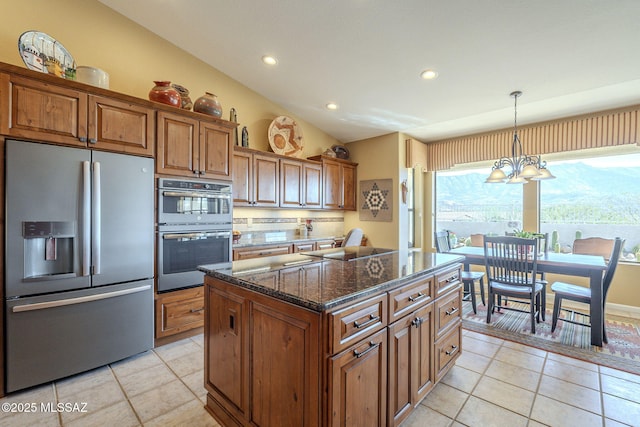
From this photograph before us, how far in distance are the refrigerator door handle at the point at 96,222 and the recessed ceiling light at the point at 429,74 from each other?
321cm

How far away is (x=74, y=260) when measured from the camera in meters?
2.17

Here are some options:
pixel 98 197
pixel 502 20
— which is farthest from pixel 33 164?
pixel 502 20

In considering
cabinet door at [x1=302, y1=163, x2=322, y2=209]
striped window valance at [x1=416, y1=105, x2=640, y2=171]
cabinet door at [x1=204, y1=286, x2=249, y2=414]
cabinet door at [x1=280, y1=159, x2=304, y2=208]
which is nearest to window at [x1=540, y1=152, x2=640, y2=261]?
striped window valance at [x1=416, y1=105, x2=640, y2=171]

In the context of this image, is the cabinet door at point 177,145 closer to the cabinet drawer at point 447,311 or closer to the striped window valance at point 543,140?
the cabinet drawer at point 447,311

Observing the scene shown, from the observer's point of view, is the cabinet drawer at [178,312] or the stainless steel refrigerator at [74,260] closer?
the stainless steel refrigerator at [74,260]

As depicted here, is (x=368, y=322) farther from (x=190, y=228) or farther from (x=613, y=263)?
(x=613, y=263)

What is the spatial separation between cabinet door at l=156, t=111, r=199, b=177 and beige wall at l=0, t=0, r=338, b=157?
28.3 inches

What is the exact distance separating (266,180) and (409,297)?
2.88 meters

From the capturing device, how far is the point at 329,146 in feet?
17.3

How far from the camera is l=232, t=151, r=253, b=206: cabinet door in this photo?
145 inches

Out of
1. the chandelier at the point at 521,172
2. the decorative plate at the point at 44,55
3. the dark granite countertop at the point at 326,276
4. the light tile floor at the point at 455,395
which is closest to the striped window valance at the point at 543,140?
the chandelier at the point at 521,172

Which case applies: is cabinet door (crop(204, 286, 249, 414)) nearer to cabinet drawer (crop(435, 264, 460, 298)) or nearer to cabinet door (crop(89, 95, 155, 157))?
cabinet drawer (crop(435, 264, 460, 298))

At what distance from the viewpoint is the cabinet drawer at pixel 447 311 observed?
1.92m

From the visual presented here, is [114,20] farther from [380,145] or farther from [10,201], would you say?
[380,145]
